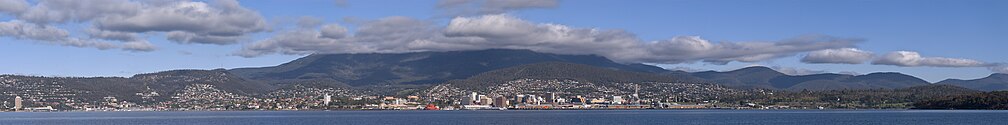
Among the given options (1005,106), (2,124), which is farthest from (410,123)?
(1005,106)

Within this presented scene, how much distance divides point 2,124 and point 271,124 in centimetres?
2842

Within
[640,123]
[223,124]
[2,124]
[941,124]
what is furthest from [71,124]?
[941,124]

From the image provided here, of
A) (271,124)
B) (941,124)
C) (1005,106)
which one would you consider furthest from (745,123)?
(1005,106)

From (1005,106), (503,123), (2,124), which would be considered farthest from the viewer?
(1005,106)

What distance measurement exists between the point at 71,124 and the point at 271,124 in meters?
25.9

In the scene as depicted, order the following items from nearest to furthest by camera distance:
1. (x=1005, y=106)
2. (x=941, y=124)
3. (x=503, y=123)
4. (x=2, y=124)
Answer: (x=941, y=124) → (x=503, y=123) → (x=2, y=124) → (x=1005, y=106)

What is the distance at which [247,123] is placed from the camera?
130 meters

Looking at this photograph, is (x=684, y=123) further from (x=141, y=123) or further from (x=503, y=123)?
(x=141, y=123)

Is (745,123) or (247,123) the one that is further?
(247,123)

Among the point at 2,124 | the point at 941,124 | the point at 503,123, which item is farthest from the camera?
the point at 2,124

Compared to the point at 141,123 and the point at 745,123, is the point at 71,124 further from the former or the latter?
the point at 745,123

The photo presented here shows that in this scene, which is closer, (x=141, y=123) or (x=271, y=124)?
(x=271, y=124)

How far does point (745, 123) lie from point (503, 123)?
21440 millimetres

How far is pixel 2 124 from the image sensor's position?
432 feet
